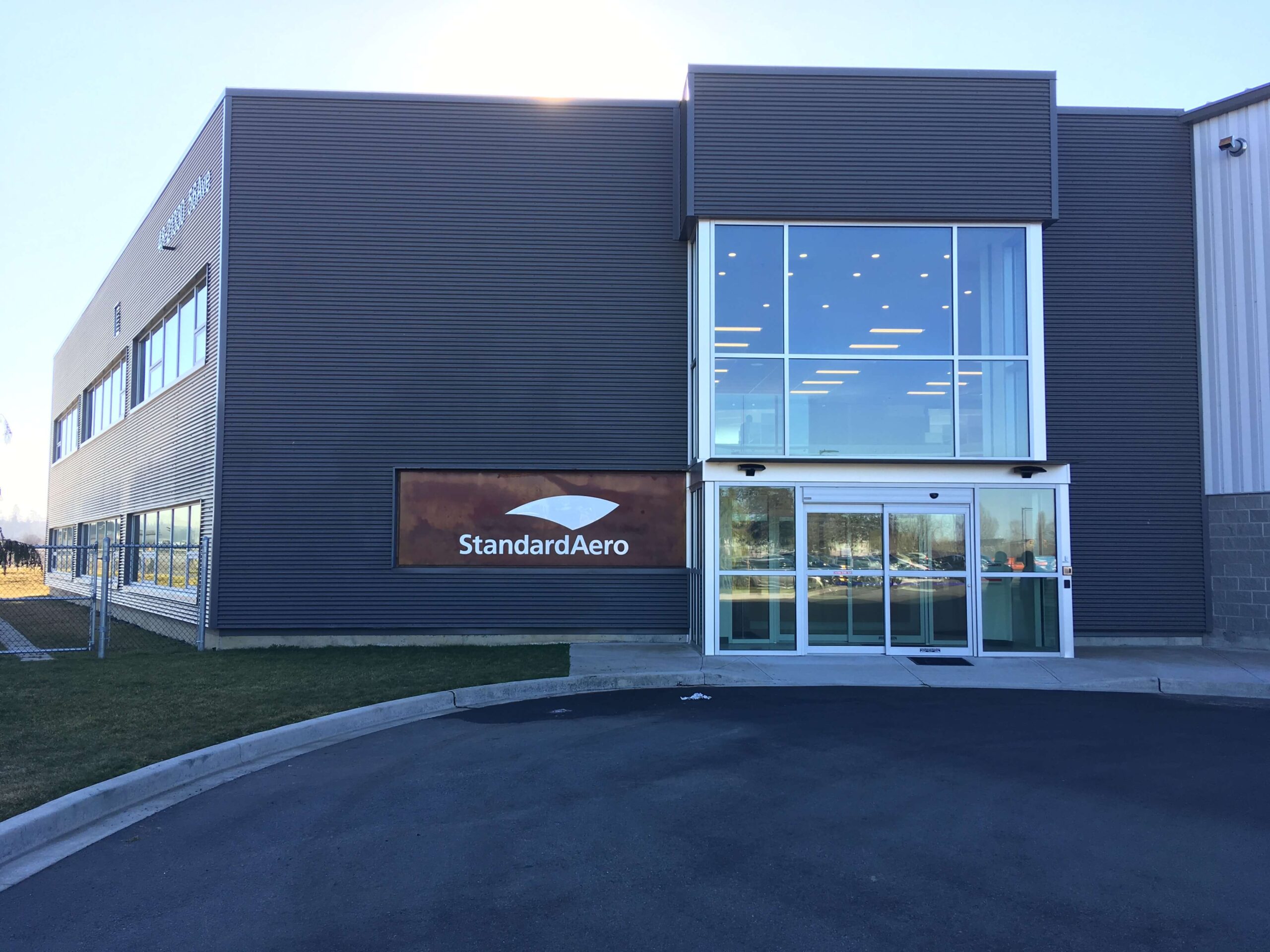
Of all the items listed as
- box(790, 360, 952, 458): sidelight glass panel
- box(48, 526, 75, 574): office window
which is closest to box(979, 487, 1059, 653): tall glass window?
box(790, 360, 952, 458): sidelight glass panel

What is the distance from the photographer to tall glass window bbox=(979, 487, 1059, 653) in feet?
43.9

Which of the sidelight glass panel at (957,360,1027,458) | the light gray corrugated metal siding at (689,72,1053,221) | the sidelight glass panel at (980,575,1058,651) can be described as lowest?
the sidelight glass panel at (980,575,1058,651)

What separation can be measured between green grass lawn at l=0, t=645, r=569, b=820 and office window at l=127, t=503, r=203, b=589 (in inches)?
83.9

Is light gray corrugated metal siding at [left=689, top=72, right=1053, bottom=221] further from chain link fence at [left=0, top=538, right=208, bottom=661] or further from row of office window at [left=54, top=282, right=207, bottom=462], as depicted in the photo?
chain link fence at [left=0, top=538, right=208, bottom=661]

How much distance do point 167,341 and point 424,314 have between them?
26.4 feet

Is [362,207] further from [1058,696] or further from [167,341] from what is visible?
[1058,696]

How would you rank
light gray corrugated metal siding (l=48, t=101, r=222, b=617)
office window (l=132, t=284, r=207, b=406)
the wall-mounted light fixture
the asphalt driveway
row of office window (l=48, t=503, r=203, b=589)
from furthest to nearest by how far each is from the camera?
office window (l=132, t=284, r=207, b=406)
row of office window (l=48, t=503, r=203, b=589)
light gray corrugated metal siding (l=48, t=101, r=222, b=617)
the wall-mounted light fixture
the asphalt driveway

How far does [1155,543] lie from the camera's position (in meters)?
14.9

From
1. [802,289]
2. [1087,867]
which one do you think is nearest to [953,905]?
[1087,867]

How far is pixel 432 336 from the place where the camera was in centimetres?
1534

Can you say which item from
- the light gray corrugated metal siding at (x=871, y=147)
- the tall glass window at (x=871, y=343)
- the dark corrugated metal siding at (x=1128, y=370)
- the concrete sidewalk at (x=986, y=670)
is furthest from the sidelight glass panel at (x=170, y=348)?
the dark corrugated metal siding at (x=1128, y=370)

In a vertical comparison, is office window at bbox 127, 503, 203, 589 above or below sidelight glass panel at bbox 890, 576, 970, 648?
above

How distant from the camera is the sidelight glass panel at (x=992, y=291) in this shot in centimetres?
1369

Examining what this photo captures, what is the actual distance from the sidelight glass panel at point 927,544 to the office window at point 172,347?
39.3ft
